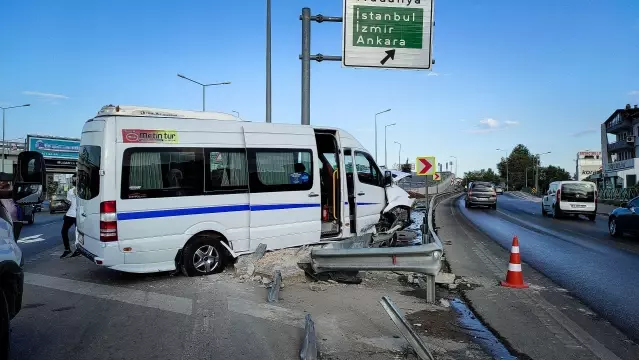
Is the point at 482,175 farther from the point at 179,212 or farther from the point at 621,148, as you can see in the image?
the point at 179,212

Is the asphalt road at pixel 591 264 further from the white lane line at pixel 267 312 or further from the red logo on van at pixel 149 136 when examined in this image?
the red logo on van at pixel 149 136

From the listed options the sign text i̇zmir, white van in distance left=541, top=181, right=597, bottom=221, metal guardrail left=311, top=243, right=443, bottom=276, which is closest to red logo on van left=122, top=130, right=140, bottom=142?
metal guardrail left=311, top=243, right=443, bottom=276

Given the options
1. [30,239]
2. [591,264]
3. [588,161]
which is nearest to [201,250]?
[591,264]

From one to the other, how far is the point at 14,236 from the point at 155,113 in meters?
4.21

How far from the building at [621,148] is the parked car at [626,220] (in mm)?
46629

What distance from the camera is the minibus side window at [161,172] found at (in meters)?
7.51

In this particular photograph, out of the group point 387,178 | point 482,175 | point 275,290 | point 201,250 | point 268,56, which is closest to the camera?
point 275,290

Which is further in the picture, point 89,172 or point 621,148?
point 621,148

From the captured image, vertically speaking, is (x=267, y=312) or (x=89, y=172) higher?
(x=89, y=172)

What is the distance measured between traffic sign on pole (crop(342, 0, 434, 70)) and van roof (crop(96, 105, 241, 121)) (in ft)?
11.4

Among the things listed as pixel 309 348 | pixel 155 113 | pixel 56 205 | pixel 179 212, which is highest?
pixel 155 113

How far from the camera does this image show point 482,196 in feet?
100

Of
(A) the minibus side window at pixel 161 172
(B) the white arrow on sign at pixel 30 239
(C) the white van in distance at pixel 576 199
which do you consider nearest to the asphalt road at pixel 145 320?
(A) the minibus side window at pixel 161 172

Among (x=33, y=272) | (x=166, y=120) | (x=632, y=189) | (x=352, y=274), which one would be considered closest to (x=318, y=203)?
(x=352, y=274)
